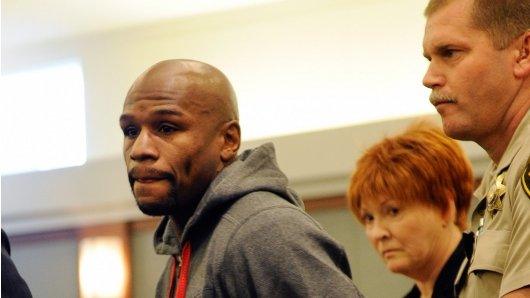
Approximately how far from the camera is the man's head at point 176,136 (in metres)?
1.51

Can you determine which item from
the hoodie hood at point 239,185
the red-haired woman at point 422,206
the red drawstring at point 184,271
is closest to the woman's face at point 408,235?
the red-haired woman at point 422,206

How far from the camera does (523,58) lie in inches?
51.0

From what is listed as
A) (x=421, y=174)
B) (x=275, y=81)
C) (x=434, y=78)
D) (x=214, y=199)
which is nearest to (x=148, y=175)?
(x=214, y=199)

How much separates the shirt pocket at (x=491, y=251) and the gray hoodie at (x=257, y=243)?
215 millimetres

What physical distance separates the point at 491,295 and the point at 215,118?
0.56m

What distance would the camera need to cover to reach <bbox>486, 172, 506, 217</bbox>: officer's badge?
4.08 ft

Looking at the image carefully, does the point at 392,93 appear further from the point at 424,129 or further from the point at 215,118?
the point at 215,118

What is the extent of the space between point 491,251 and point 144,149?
586 mm

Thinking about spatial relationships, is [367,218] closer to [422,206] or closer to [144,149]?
[422,206]

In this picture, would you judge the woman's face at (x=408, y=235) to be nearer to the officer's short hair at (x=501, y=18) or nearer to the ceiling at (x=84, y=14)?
the officer's short hair at (x=501, y=18)

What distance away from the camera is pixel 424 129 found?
2.20 metres

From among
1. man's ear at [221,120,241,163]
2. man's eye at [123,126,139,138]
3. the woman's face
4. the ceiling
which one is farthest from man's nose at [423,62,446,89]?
the ceiling

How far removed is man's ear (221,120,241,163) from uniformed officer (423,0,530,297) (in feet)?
1.27

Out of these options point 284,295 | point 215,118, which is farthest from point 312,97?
point 284,295
